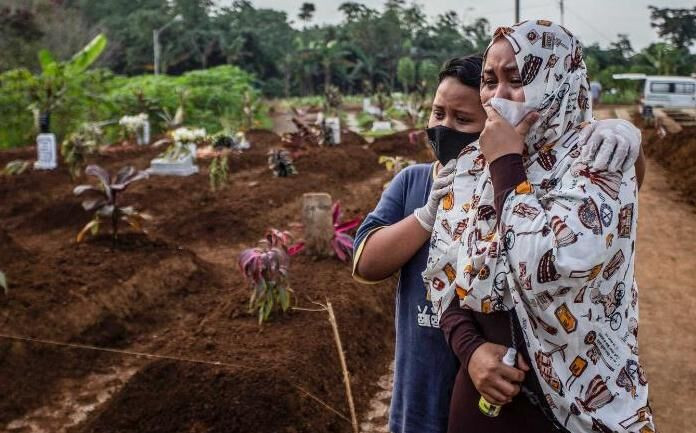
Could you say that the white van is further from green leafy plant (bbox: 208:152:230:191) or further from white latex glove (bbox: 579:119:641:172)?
white latex glove (bbox: 579:119:641:172)

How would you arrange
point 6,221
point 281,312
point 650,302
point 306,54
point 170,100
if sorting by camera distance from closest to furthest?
point 281,312, point 650,302, point 6,221, point 170,100, point 306,54

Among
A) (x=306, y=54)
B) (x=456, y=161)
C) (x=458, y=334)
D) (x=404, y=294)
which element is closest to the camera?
(x=458, y=334)

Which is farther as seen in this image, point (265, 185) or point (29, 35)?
point (29, 35)

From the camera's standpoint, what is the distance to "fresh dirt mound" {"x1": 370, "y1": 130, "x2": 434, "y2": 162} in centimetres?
1420

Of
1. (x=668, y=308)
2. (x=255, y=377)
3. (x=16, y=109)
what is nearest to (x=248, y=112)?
(x=16, y=109)

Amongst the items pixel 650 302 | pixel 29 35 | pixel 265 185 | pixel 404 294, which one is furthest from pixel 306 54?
pixel 404 294

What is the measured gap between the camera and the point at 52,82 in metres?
13.7

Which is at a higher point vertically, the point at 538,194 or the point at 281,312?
the point at 538,194

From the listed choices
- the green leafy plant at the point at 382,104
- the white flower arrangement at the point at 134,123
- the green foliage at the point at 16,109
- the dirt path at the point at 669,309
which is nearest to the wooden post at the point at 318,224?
the dirt path at the point at 669,309

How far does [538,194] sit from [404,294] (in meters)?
0.54

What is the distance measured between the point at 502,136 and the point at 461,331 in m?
0.42

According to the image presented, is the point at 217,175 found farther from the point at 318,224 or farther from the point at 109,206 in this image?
the point at 318,224

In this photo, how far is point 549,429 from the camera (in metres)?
1.38

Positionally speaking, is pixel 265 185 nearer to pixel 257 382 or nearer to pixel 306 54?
pixel 257 382
